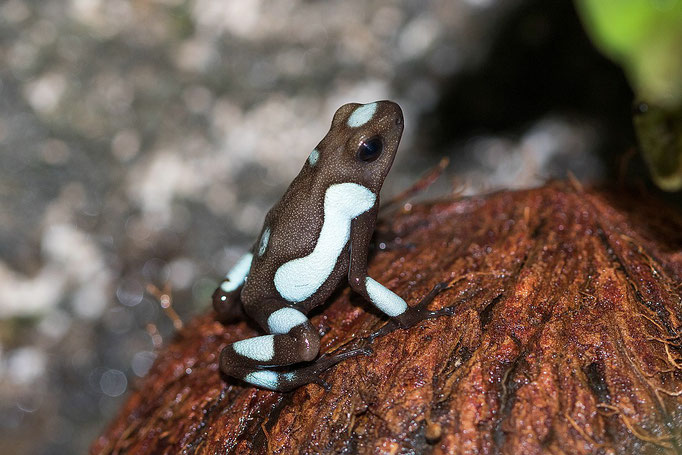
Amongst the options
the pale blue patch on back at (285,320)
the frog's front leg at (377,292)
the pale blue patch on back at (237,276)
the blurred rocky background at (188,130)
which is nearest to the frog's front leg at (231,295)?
the pale blue patch on back at (237,276)

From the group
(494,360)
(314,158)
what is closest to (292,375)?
(494,360)

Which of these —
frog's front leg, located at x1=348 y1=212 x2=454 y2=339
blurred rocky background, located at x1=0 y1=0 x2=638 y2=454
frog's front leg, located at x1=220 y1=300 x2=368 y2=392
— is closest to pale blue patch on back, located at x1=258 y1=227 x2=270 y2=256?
frog's front leg, located at x1=220 y1=300 x2=368 y2=392

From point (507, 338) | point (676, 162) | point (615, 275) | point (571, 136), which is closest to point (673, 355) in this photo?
point (615, 275)

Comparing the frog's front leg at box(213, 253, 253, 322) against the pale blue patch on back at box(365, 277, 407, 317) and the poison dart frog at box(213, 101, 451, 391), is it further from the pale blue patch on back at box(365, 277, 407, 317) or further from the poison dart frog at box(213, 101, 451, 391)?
the pale blue patch on back at box(365, 277, 407, 317)

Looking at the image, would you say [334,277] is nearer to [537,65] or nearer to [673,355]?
[673,355]

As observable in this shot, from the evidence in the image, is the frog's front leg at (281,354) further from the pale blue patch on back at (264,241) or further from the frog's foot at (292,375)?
the pale blue patch on back at (264,241)
